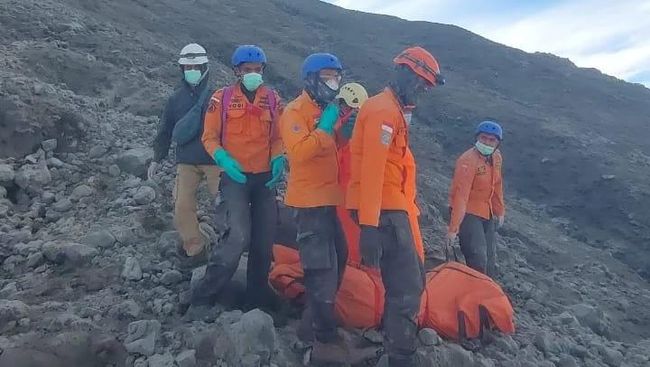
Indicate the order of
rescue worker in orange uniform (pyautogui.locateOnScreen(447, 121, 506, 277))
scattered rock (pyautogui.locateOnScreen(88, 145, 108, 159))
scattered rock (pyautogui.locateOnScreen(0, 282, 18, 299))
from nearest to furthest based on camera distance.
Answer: scattered rock (pyautogui.locateOnScreen(0, 282, 18, 299)), rescue worker in orange uniform (pyautogui.locateOnScreen(447, 121, 506, 277)), scattered rock (pyautogui.locateOnScreen(88, 145, 108, 159))

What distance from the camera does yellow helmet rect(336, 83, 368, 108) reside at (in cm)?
468

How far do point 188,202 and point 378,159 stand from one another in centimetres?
215

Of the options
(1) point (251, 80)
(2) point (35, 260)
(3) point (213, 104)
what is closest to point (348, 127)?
(1) point (251, 80)

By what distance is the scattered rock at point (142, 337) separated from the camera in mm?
4652

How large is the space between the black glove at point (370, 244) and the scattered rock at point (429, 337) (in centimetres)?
108

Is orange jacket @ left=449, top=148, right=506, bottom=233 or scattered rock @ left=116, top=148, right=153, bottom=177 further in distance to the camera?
scattered rock @ left=116, top=148, right=153, bottom=177

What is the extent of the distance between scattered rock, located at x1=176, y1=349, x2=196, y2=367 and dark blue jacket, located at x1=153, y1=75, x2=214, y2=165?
1.76 meters

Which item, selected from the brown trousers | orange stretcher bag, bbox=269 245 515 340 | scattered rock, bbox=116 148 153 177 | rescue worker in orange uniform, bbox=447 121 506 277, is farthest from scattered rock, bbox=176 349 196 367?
scattered rock, bbox=116 148 153 177

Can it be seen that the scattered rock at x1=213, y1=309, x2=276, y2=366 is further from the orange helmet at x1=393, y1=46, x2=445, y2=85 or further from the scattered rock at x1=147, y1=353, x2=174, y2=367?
the orange helmet at x1=393, y1=46, x2=445, y2=85

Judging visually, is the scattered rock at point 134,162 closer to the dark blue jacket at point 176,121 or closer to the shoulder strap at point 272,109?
the dark blue jacket at point 176,121

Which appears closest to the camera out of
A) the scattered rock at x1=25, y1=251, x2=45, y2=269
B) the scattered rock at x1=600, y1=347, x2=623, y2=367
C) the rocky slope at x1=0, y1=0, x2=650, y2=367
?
the rocky slope at x1=0, y1=0, x2=650, y2=367

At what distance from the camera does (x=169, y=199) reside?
7.14m

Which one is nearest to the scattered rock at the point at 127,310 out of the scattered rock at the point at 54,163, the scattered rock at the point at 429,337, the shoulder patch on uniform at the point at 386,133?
the scattered rock at the point at 429,337

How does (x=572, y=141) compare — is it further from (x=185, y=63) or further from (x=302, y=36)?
(x=185, y=63)
